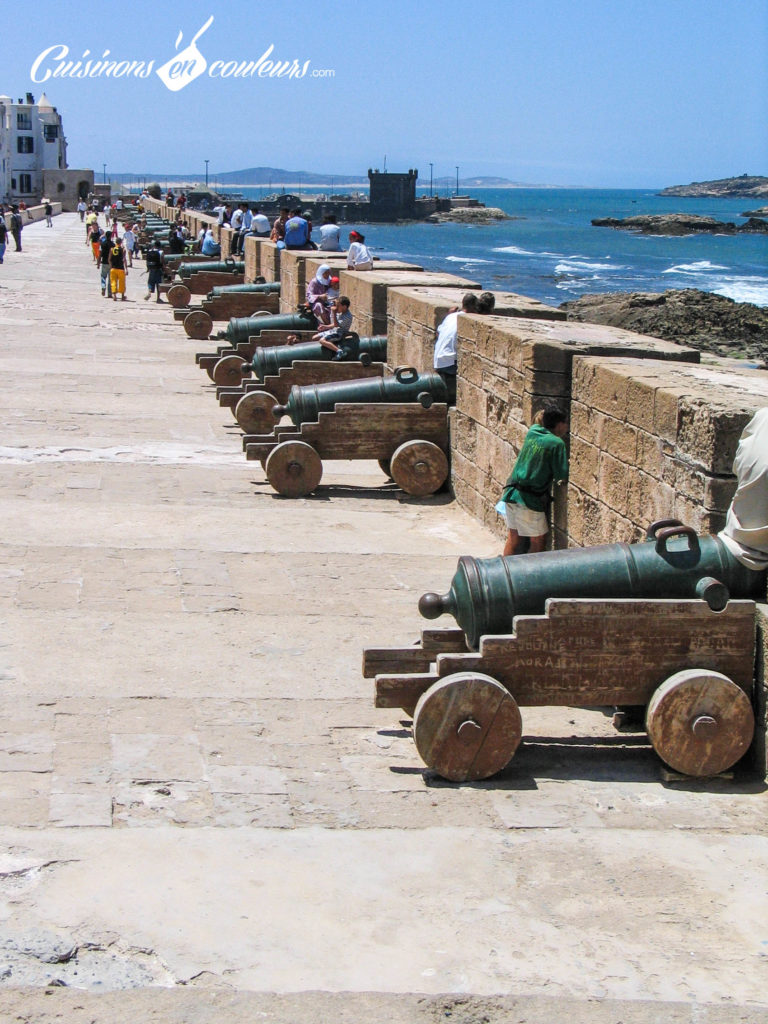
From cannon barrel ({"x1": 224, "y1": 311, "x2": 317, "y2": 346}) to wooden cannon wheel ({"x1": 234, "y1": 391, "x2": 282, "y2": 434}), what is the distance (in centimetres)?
220

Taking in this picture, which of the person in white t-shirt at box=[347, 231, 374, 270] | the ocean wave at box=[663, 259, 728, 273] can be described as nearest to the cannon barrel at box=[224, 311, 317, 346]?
the person in white t-shirt at box=[347, 231, 374, 270]

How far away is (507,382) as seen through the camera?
8.70 metres

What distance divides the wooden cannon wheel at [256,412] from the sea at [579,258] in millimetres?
27656

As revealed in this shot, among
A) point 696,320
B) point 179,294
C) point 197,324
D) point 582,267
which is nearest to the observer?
point 197,324

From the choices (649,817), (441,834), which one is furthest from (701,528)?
(441,834)

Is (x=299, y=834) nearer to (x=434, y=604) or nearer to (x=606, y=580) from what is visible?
(x=434, y=604)

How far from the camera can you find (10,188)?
344 ft

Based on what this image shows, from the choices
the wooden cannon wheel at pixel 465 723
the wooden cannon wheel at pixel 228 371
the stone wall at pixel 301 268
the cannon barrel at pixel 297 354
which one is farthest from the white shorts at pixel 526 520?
the wooden cannon wheel at pixel 228 371

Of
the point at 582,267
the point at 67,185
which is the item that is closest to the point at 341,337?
the point at 582,267

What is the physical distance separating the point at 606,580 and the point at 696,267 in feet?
239

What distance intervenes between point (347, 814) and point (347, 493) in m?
5.82

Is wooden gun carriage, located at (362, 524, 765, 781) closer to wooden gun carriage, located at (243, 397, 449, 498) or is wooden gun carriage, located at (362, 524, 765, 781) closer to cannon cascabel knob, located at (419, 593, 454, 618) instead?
cannon cascabel knob, located at (419, 593, 454, 618)

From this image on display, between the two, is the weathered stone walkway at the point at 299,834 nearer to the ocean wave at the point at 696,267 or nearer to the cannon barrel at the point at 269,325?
the cannon barrel at the point at 269,325

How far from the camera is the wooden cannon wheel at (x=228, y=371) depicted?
1437 centimetres
